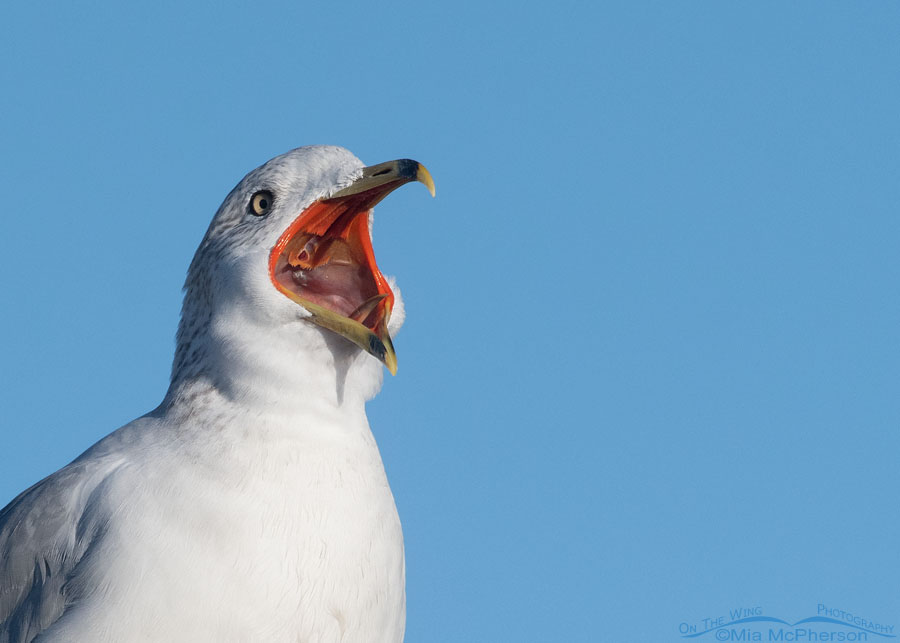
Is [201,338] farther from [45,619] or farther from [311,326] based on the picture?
[45,619]

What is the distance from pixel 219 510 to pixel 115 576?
0.50 metres

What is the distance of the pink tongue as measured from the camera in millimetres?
5941

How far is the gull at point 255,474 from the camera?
5355mm

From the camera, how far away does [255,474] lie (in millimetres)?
5578

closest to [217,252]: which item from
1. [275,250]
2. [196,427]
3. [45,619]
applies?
[275,250]

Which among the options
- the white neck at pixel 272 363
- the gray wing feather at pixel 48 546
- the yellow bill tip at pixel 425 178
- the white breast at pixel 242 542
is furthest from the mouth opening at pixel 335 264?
the gray wing feather at pixel 48 546

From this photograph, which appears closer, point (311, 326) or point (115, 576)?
point (115, 576)

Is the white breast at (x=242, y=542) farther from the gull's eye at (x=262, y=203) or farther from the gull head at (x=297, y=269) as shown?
the gull's eye at (x=262, y=203)

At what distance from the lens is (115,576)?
5359 mm

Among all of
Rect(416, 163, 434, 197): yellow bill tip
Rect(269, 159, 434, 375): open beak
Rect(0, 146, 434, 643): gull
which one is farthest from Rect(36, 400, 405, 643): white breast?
Rect(416, 163, 434, 197): yellow bill tip

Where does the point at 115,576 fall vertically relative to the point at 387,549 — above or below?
below

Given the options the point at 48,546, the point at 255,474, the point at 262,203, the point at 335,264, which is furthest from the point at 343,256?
the point at 48,546

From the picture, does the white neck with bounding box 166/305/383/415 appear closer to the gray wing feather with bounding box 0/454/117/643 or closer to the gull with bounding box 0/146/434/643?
the gull with bounding box 0/146/434/643

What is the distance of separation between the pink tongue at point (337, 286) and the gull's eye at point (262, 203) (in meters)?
0.36
